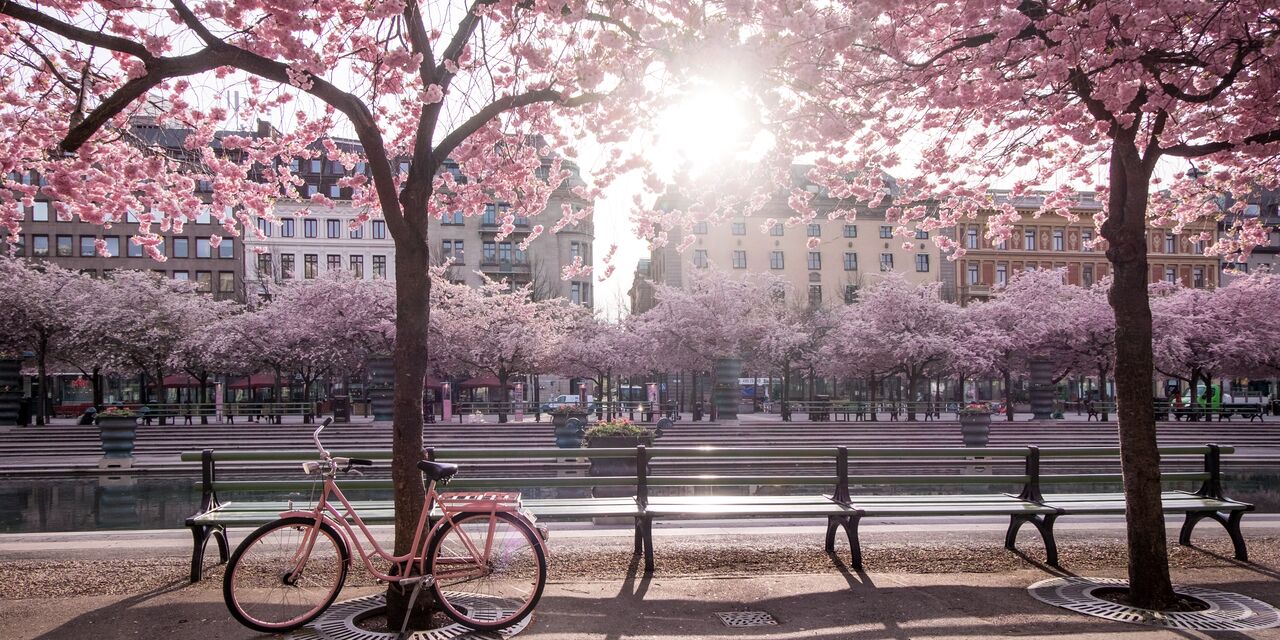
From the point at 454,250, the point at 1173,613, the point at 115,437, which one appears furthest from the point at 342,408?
the point at 454,250

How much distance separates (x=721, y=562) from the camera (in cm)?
750

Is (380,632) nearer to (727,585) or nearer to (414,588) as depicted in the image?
(414,588)

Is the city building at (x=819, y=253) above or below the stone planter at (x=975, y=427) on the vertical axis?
above

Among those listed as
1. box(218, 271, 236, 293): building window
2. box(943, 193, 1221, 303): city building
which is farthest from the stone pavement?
box(943, 193, 1221, 303): city building

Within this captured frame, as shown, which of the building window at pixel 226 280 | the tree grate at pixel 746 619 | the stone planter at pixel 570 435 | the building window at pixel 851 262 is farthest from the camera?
the building window at pixel 851 262

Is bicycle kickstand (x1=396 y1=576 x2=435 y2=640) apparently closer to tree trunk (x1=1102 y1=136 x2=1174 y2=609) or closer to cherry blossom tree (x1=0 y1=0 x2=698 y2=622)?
cherry blossom tree (x1=0 y1=0 x2=698 y2=622)

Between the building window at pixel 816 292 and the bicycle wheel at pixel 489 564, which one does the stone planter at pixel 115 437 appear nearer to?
the bicycle wheel at pixel 489 564

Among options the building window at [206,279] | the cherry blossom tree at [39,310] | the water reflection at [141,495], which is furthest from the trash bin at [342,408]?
the building window at [206,279]

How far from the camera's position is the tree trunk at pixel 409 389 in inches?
221

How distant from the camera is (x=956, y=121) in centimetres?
916

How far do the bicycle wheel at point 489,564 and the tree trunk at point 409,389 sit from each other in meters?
0.22

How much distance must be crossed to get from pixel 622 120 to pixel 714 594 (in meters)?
4.59

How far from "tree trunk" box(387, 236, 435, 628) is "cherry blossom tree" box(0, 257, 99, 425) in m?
37.4

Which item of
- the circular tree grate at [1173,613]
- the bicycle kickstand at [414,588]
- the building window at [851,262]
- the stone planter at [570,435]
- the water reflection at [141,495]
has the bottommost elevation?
the water reflection at [141,495]
